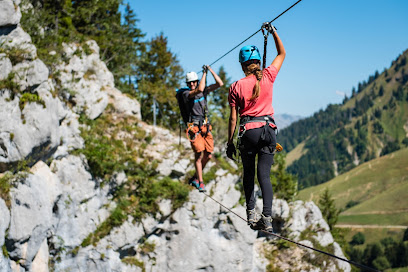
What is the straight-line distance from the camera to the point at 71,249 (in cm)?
1741

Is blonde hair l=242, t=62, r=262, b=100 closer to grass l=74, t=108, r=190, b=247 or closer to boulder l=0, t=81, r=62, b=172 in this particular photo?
boulder l=0, t=81, r=62, b=172

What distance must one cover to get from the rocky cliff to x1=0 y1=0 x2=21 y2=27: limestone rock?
4 cm

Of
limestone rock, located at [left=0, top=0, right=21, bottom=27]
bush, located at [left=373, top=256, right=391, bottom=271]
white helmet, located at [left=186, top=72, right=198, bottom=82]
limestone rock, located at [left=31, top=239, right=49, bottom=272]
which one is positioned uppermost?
limestone rock, located at [left=0, top=0, right=21, bottom=27]

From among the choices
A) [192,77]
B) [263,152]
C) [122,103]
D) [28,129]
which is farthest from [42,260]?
[263,152]

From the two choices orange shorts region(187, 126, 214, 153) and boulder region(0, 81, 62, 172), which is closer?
orange shorts region(187, 126, 214, 153)

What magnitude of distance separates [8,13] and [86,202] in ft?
29.7

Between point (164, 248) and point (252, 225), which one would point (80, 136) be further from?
point (252, 225)

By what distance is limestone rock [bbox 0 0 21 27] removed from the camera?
13685mm

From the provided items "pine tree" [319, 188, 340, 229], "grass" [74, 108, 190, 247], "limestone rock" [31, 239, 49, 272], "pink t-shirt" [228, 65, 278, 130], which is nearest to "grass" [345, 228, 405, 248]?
"pine tree" [319, 188, 340, 229]

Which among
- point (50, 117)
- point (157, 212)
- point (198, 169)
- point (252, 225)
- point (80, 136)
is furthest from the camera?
point (157, 212)

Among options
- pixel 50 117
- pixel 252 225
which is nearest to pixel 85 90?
pixel 50 117

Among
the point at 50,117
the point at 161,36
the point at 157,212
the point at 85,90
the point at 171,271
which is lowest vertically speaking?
the point at 171,271

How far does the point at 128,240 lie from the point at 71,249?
2.90 meters

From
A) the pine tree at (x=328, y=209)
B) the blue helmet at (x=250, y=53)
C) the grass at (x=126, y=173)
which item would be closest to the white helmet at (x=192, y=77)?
the blue helmet at (x=250, y=53)
